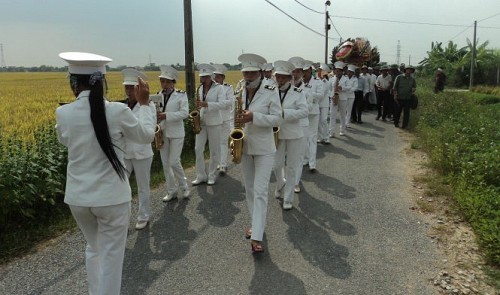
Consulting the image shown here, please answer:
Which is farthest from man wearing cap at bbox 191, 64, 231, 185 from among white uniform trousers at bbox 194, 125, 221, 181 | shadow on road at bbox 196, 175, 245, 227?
shadow on road at bbox 196, 175, 245, 227

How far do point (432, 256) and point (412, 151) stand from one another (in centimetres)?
590

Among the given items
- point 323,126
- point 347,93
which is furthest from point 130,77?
point 347,93

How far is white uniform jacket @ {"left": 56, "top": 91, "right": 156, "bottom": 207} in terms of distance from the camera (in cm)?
267

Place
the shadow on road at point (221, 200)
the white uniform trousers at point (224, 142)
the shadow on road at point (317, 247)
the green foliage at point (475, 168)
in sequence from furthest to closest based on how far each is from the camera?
the white uniform trousers at point (224, 142), the shadow on road at point (221, 200), the green foliage at point (475, 168), the shadow on road at point (317, 247)

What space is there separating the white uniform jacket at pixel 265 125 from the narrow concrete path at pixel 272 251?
1.16 m

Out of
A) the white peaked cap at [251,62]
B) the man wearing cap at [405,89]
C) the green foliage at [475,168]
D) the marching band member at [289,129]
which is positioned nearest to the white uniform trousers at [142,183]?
the white peaked cap at [251,62]

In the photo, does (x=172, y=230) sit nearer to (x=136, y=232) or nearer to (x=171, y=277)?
(x=136, y=232)

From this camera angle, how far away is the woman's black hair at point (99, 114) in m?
2.63

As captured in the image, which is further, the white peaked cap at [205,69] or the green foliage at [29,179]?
the white peaked cap at [205,69]

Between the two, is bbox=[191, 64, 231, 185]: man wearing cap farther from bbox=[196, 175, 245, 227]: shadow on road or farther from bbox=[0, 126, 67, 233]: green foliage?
bbox=[0, 126, 67, 233]: green foliage

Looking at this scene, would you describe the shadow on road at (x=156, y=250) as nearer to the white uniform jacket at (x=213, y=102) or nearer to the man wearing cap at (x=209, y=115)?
the man wearing cap at (x=209, y=115)

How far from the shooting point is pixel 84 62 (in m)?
2.65

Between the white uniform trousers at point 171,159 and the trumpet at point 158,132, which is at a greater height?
the trumpet at point 158,132

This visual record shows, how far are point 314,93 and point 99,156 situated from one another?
5.95m
